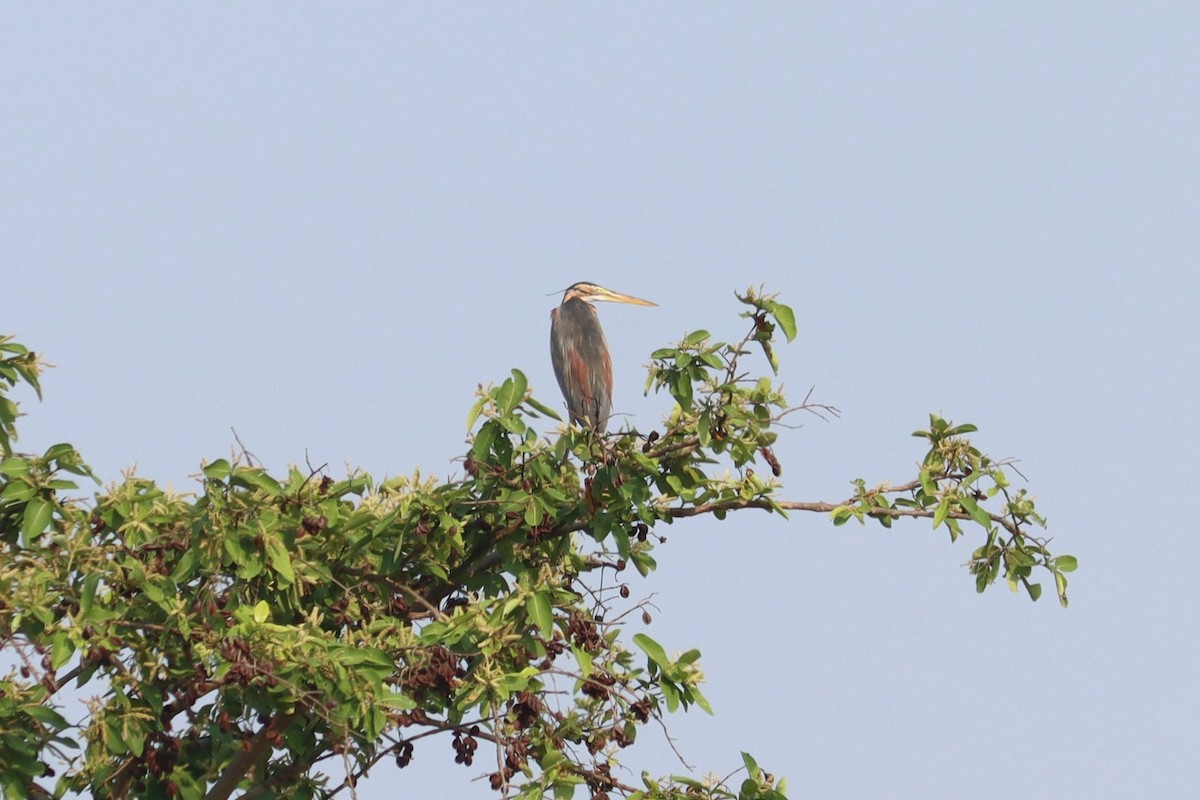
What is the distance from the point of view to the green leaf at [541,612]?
609 cm

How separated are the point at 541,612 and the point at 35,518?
2.19 meters

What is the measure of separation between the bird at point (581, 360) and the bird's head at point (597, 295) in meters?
1.19

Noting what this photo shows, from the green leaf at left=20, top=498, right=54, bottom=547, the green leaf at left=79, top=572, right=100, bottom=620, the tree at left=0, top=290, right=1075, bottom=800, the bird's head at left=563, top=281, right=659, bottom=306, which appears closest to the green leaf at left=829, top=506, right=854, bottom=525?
the tree at left=0, top=290, right=1075, bottom=800

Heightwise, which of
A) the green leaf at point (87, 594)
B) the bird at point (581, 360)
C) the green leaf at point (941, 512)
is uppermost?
the bird at point (581, 360)

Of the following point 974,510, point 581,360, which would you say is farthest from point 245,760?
point 581,360

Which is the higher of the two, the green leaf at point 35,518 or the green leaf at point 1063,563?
the green leaf at point 1063,563

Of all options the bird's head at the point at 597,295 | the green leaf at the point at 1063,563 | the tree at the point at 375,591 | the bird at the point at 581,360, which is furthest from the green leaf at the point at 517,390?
the bird's head at the point at 597,295

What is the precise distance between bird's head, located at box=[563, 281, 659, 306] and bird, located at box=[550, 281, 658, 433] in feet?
3.92

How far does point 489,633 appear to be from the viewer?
20.0ft

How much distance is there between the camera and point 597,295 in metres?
12.9

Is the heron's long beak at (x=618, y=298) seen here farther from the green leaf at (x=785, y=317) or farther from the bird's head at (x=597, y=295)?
the green leaf at (x=785, y=317)

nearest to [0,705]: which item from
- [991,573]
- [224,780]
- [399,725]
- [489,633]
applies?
[224,780]

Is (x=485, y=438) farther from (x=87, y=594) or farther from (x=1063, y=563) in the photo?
(x=1063, y=563)

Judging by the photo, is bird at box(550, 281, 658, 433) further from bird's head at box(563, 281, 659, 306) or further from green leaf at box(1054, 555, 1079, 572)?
green leaf at box(1054, 555, 1079, 572)
